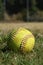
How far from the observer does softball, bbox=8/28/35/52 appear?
5.41m

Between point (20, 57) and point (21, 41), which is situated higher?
point (21, 41)

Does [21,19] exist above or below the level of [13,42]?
below

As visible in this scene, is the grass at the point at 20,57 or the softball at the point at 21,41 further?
the softball at the point at 21,41

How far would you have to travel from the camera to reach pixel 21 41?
5.43m

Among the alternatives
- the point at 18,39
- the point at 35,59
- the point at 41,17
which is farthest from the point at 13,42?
the point at 41,17

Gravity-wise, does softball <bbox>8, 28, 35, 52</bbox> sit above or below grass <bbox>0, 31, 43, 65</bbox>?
above

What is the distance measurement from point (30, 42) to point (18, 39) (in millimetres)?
232

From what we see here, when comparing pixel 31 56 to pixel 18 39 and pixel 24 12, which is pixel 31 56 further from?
pixel 24 12

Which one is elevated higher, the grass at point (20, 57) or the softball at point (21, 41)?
the softball at point (21, 41)

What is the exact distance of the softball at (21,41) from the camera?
5.41m

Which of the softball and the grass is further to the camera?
the softball

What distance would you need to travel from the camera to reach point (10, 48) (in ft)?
18.2

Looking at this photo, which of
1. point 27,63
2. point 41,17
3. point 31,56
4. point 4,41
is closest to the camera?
point 27,63

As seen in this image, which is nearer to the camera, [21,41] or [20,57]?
[20,57]
